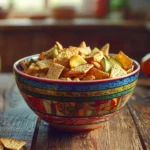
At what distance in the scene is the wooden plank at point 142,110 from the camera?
34.1 inches

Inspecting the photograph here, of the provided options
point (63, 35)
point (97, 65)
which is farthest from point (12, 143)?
point (63, 35)

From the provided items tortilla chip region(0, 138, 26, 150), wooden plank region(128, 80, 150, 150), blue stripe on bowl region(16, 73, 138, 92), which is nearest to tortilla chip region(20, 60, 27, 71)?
blue stripe on bowl region(16, 73, 138, 92)

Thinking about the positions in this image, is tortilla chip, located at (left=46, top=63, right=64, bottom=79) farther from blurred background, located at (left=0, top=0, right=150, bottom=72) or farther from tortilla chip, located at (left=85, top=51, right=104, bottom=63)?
blurred background, located at (left=0, top=0, right=150, bottom=72)

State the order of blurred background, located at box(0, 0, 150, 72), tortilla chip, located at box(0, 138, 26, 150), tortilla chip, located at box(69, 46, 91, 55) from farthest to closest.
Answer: blurred background, located at box(0, 0, 150, 72) < tortilla chip, located at box(69, 46, 91, 55) < tortilla chip, located at box(0, 138, 26, 150)

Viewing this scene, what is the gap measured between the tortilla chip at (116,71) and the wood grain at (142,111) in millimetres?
161

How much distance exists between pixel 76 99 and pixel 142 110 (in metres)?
0.32

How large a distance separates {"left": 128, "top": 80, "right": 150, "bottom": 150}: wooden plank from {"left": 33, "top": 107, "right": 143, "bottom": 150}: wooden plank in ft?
0.06

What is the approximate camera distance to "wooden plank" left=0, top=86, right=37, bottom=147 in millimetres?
863

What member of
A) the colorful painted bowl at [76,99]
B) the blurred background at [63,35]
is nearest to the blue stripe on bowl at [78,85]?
the colorful painted bowl at [76,99]

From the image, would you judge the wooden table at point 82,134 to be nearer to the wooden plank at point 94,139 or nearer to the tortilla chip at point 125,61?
the wooden plank at point 94,139

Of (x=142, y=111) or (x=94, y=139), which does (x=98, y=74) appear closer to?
(x=94, y=139)

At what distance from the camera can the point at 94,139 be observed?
2.74 feet

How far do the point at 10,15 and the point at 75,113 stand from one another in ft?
8.92

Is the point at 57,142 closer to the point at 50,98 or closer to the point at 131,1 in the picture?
the point at 50,98
